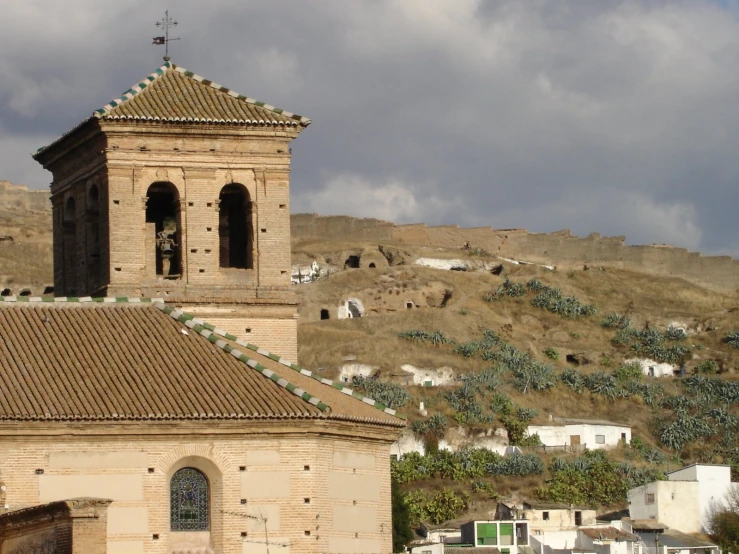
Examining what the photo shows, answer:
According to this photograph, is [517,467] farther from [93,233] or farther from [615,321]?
[93,233]

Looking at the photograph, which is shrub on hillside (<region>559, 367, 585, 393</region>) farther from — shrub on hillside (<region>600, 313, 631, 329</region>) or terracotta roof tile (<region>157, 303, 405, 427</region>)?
terracotta roof tile (<region>157, 303, 405, 427</region>)

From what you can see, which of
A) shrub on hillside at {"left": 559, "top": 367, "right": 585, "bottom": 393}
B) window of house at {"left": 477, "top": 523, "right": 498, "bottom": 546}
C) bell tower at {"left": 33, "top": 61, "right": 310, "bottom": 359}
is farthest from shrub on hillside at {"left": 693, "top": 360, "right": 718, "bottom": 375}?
bell tower at {"left": 33, "top": 61, "right": 310, "bottom": 359}

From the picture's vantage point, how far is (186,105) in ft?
116

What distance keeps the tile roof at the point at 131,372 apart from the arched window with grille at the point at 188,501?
1020mm

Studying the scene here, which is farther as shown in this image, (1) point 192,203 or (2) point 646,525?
(2) point 646,525

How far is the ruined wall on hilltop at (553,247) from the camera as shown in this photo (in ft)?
389

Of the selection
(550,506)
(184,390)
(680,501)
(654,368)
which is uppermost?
(654,368)

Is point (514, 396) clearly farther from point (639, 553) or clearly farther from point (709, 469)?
point (639, 553)

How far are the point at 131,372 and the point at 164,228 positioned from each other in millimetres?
6672

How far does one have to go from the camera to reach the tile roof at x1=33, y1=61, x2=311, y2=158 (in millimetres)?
34872

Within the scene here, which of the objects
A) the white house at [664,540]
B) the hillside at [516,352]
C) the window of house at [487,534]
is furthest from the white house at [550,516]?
the hillside at [516,352]

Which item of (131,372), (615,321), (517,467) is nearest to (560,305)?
(615,321)

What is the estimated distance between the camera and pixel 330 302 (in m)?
104

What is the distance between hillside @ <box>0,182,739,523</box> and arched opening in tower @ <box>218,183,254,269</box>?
35327mm
